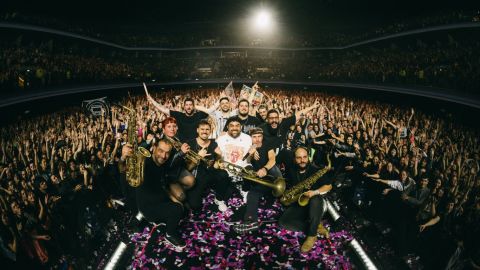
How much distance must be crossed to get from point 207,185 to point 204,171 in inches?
16.9

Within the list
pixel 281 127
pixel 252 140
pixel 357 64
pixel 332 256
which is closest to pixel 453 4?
pixel 357 64

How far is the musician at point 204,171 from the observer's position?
7.73 m

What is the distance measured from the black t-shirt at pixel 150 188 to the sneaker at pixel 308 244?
2.97 meters

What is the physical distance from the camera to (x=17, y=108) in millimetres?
9680

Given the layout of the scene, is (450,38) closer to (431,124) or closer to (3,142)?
(431,124)

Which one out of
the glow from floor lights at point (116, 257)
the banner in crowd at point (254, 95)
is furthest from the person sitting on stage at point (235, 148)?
the banner in crowd at point (254, 95)

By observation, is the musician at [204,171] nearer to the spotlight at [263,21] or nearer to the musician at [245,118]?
the musician at [245,118]

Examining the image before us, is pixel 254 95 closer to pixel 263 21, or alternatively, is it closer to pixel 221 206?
pixel 221 206

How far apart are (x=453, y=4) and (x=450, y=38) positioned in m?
3.37

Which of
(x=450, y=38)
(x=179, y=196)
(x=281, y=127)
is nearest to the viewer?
(x=179, y=196)

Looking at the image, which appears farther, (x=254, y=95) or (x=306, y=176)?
(x=254, y=95)

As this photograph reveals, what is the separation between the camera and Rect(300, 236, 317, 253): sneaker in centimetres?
619

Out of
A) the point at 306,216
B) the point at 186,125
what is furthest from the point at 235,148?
the point at 306,216

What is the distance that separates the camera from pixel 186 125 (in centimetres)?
927
